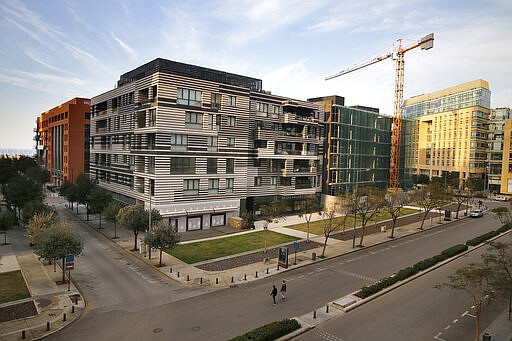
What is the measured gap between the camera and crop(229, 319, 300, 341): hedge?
19.6 meters

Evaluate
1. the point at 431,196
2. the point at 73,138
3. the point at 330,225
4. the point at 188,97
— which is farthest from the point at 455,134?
the point at 73,138

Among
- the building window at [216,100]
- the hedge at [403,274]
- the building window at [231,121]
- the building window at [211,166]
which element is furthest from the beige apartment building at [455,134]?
the building window at [216,100]

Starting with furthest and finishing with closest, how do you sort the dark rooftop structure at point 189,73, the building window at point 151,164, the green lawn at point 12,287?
the dark rooftop structure at point 189,73 → the building window at point 151,164 → the green lawn at point 12,287

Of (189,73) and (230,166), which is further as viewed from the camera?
(230,166)

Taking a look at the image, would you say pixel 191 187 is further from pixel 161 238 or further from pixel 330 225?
pixel 330 225

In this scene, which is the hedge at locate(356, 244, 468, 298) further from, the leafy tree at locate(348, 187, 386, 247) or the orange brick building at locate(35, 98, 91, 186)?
the orange brick building at locate(35, 98, 91, 186)

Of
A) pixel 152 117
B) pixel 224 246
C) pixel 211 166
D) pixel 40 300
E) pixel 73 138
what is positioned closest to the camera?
pixel 40 300

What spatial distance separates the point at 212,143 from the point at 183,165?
619cm

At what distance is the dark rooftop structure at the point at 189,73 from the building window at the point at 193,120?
694cm

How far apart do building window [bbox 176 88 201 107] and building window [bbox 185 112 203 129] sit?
57.4 inches

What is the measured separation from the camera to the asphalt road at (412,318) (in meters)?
21.6

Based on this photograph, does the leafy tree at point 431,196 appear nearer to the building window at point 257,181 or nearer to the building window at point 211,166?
the building window at point 257,181

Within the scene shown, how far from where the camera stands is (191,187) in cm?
5206

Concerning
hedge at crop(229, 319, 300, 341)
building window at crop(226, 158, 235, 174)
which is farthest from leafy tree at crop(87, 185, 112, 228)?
hedge at crop(229, 319, 300, 341)
